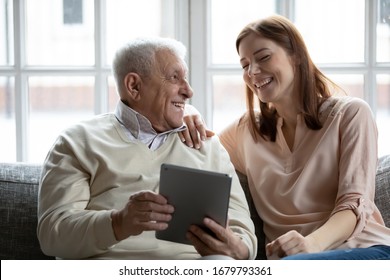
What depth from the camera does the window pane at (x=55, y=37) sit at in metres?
3.38

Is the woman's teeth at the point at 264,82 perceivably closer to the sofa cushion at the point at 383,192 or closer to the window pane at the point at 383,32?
the sofa cushion at the point at 383,192

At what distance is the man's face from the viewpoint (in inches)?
99.0

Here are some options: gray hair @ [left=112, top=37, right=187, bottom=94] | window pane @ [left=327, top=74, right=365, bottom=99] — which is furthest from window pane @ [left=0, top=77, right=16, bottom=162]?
window pane @ [left=327, top=74, right=365, bottom=99]

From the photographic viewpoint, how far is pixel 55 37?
3.40m

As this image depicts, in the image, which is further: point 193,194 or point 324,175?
point 324,175

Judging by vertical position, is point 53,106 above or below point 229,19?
below

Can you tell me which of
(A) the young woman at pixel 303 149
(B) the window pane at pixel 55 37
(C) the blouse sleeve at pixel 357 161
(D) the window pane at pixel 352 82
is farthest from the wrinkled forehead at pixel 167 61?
(D) the window pane at pixel 352 82

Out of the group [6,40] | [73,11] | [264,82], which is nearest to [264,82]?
[264,82]

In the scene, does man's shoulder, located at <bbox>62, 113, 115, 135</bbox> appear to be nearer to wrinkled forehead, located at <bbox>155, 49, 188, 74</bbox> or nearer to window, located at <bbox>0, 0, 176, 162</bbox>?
wrinkled forehead, located at <bbox>155, 49, 188, 74</bbox>

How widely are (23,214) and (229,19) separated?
1289mm

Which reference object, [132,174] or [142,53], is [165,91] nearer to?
[142,53]

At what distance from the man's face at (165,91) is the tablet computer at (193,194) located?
44 cm

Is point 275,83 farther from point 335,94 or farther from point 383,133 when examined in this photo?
point 383,133
